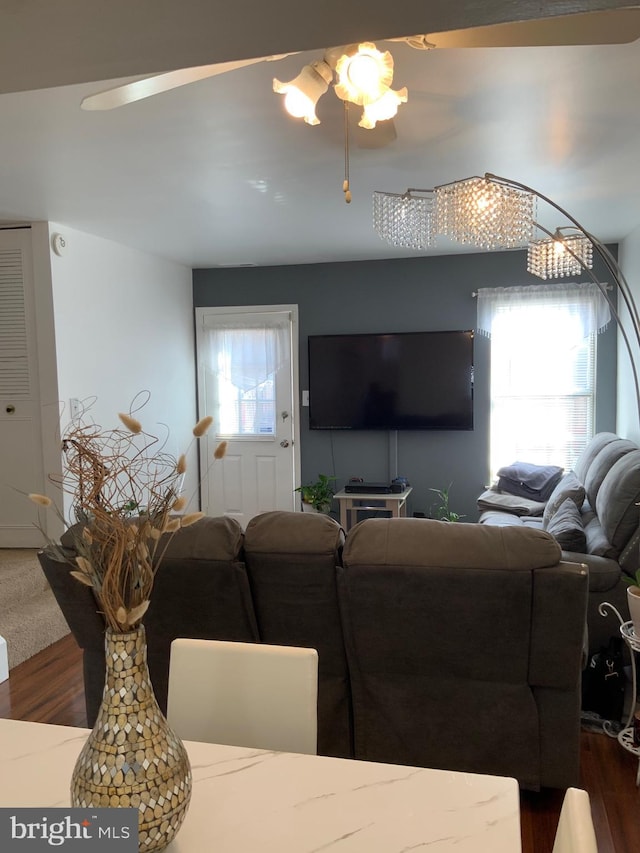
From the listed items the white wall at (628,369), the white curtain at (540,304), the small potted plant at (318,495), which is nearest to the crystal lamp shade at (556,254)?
the white wall at (628,369)

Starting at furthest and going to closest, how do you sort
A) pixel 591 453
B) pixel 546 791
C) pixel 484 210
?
pixel 591 453
pixel 484 210
pixel 546 791

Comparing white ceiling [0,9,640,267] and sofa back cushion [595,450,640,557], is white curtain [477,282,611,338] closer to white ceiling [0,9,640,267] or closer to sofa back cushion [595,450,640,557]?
white ceiling [0,9,640,267]

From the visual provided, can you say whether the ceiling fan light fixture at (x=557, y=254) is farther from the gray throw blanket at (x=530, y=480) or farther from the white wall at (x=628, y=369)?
the gray throw blanket at (x=530, y=480)

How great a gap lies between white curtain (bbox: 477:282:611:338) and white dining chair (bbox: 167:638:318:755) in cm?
451

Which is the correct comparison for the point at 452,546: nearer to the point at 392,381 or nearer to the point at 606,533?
the point at 606,533

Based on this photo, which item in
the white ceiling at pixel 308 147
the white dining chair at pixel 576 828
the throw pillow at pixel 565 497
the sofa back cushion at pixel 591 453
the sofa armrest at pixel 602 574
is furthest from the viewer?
the sofa back cushion at pixel 591 453

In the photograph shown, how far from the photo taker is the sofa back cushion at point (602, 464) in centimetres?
374

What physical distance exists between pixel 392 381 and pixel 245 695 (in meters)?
4.32

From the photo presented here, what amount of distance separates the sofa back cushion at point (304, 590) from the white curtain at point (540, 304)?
3858 mm

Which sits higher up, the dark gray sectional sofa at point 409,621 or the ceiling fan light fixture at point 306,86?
the ceiling fan light fixture at point 306,86

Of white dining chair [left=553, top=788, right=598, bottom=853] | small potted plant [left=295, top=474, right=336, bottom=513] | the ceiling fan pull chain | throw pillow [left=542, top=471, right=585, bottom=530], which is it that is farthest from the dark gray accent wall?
white dining chair [left=553, top=788, right=598, bottom=853]

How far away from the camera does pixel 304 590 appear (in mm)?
2037

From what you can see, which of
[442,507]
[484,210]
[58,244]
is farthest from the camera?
[442,507]

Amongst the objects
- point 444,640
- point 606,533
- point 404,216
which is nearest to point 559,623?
point 444,640
